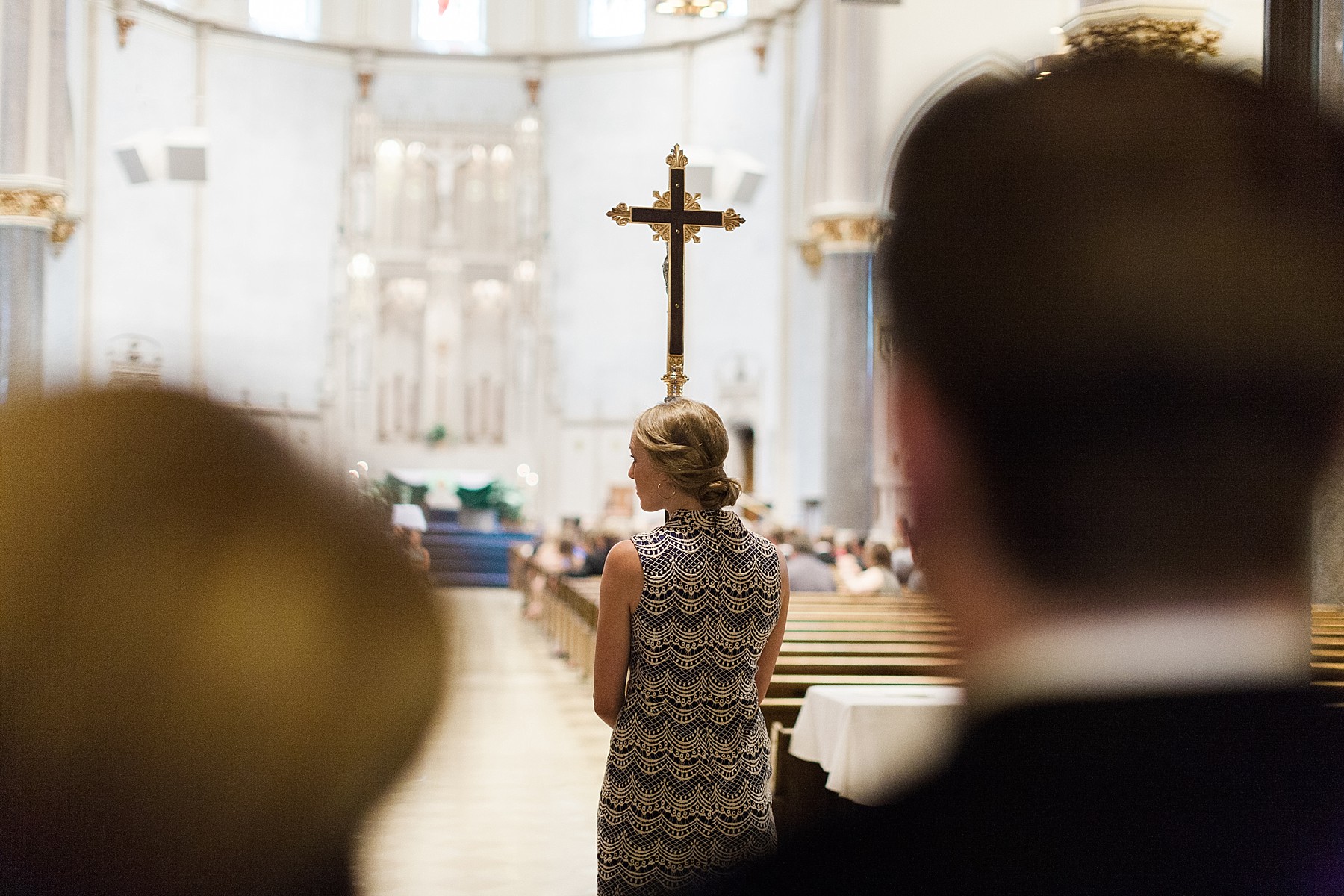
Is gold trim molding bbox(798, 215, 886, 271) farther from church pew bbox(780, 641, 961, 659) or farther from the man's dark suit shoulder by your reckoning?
the man's dark suit shoulder

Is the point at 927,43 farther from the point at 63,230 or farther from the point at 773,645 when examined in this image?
the point at 773,645

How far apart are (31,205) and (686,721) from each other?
49.4 feet

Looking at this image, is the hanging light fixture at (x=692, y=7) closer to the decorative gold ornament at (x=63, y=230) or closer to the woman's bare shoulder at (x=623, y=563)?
the decorative gold ornament at (x=63, y=230)

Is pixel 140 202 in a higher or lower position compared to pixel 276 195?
lower

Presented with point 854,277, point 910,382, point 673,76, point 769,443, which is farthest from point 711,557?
point 673,76

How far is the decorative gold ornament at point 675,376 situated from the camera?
174 inches

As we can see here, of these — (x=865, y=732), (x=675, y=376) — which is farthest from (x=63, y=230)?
(x=865, y=732)

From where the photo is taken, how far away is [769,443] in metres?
20.5

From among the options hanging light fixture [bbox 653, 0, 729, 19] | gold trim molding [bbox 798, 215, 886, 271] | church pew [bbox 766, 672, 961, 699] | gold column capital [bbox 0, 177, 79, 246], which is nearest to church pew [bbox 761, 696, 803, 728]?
church pew [bbox 766, 672, 961, 699]

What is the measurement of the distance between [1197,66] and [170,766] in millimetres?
698

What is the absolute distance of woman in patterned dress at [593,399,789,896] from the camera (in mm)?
2984

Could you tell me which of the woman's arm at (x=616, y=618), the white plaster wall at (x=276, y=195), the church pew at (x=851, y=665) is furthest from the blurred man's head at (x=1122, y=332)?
the white plaster wall at (x=276, y=195)

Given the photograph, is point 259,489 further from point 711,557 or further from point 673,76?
point 673,76

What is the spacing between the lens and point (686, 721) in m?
3.01
